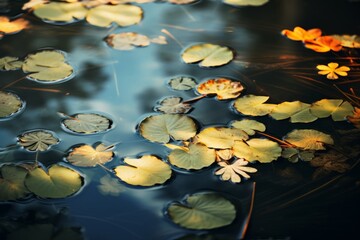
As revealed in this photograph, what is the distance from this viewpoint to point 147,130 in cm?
152

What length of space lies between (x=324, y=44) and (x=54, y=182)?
1.11m

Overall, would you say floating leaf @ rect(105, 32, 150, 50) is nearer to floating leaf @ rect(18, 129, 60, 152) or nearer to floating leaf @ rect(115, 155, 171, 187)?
floating leaf @ rect(18, 129, 60, 152)

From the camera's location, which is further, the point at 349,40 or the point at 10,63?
the point at 349,40

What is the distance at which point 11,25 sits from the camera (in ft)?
6.72

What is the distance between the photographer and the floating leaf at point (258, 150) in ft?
4.67

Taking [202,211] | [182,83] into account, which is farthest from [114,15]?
[202,211]

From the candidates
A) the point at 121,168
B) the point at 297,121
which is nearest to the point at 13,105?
the point at 121,168

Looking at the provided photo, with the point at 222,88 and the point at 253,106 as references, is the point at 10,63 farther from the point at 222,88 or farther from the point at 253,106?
the point at 253,106

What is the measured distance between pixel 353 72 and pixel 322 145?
43 centimetres

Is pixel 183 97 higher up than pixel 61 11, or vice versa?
pixel 61 11

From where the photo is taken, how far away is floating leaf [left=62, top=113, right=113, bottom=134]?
1531 mm

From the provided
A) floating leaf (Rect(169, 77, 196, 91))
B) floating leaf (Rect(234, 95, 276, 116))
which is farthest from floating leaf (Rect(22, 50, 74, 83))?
floating leaf (Rect(234, 95, 276, 116))

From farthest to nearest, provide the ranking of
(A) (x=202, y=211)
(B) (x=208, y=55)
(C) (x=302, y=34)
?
(C) (x=302, y=34), (B) (x=208, y=55), (A) (x=202, y=211)

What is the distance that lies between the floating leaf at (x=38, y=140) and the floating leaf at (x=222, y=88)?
49 cm
